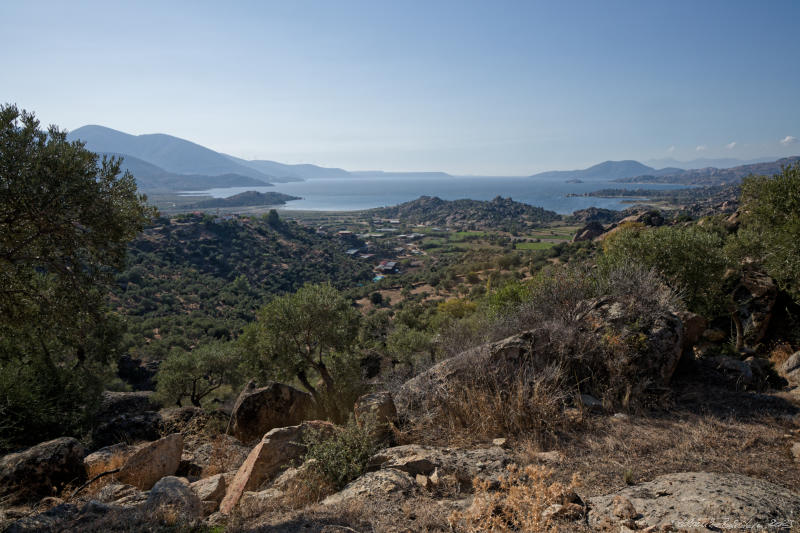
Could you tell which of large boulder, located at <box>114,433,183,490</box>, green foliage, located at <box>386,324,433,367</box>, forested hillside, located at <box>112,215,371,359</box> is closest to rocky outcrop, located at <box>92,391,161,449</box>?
large boulder, located at <box>114,433,183,490</box>

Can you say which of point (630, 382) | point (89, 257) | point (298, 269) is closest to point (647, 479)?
point (630, 382)

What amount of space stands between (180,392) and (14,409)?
1109cm

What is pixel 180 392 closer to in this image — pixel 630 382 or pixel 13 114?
pixel 13 114

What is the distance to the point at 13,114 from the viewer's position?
543 centimetres

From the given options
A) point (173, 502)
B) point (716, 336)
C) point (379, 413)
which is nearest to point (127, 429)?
point (173, 502)

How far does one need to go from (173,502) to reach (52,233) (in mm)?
4603

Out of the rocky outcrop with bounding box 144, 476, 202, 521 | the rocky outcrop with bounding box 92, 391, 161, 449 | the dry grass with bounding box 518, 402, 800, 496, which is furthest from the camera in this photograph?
the rocky outcrop with bounding box 92, 391, 161, 449

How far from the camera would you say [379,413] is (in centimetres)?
554

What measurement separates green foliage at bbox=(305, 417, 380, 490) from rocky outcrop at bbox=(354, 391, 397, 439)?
28cm

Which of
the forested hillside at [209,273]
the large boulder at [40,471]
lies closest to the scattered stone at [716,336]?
the large boulder at [40,471]

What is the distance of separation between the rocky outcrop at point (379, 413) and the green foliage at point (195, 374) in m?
12.5

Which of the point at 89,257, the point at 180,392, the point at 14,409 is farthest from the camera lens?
the point at 180,392

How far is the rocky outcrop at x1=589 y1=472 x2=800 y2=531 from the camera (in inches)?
112

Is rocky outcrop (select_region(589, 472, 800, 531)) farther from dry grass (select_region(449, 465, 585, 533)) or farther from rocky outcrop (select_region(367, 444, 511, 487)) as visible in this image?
rocky outcrop (select_region(367, 444, 511, 487))
